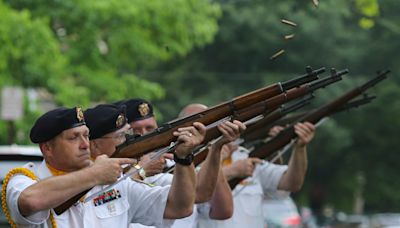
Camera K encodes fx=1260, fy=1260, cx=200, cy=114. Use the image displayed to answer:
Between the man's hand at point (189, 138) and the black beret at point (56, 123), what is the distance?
53cm

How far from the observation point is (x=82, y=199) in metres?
6.73

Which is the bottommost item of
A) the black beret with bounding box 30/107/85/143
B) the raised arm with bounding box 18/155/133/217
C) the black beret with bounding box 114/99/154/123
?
the raised arm with bounding box 18/155/133/217

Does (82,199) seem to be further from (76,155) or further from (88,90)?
(88,90)

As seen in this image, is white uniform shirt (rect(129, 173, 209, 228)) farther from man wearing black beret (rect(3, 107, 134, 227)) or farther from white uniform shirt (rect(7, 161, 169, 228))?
man wearing black beret (rect(3, 107, 134, 227))

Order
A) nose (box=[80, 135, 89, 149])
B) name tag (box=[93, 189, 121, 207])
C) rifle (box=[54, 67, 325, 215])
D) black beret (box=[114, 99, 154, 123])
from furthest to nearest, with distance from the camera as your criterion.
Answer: black beret (box=[114, 99, 154, 123])
name tag (box=[93, 189, 121, 207])
rifle (box=[54, 67, 325, 215])
nose (box=[80, 135, 89, 149])

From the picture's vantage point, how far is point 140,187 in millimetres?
7277

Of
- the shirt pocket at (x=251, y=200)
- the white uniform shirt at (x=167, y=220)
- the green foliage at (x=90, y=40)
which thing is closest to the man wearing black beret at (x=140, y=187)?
the white uniform shirt at (x=167, y=220)

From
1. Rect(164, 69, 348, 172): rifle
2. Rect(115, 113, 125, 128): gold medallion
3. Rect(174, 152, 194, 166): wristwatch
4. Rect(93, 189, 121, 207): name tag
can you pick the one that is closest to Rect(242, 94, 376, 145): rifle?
Rect(164, 69, 348, 172): rifle

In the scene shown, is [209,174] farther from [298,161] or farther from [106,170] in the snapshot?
[298,161]

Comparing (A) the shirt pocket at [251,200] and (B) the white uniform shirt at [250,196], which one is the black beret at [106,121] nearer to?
(B) the white uniform shirt at [250,196]

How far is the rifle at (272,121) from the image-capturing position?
9.78 meters

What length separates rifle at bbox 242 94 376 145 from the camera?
978 centimetres

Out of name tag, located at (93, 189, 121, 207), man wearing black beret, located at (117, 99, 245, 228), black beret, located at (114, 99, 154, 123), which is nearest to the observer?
name tag, located at (93, 189, 121, 207)

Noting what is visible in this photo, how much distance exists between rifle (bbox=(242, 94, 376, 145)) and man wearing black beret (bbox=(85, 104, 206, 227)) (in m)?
2.45
